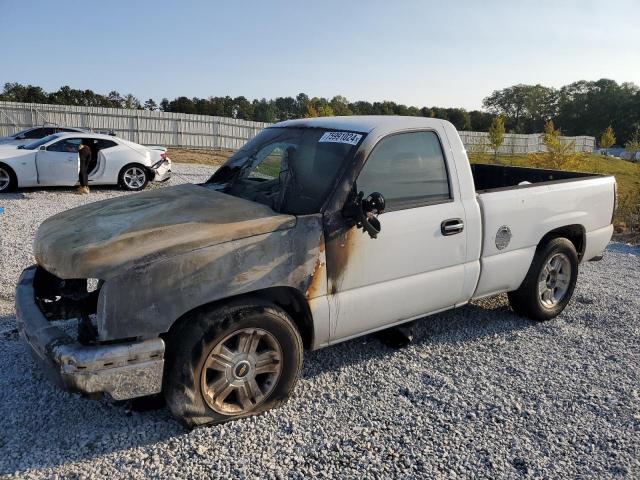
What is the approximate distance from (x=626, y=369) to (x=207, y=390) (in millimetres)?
3268

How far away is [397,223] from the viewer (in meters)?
3.53

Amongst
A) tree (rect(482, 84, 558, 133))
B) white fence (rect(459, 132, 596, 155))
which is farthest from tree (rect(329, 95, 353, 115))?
tree (rect(482, 84, 558, 133))

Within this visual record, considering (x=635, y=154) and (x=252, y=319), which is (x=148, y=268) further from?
(x=635, y=154)

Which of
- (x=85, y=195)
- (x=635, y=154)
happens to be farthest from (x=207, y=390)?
(x=635, y=154)

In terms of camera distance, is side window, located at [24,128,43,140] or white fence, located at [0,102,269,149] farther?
white fence, located at [0,102,269,149]

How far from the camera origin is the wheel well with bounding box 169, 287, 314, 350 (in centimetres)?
320

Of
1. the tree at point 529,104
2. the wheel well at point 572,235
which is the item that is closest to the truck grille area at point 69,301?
the wheel well at point 572,235

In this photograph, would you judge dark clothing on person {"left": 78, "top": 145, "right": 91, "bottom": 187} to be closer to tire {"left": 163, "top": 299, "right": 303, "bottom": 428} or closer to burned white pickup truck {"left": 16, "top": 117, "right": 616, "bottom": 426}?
burned white pickup truck {"left": 16, "top": 117, "right": 616, "bottom": 426}

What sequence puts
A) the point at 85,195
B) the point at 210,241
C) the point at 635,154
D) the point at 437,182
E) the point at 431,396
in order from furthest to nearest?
the point at 635,154, the point at 85,195, the point at 437,182, the point at 431,396, the point at 210,241

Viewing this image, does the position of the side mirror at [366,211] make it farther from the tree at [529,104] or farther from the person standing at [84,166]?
the tree at [529,104]

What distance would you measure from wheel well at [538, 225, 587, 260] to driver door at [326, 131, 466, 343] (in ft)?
4.47

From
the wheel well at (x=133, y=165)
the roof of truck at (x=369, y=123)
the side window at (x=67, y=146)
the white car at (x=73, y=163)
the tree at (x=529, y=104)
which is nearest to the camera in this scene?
the roof of truck at (x=369, y=123)

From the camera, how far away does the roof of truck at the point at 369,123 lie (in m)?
3.71

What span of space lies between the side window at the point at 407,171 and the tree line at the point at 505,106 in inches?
1981
